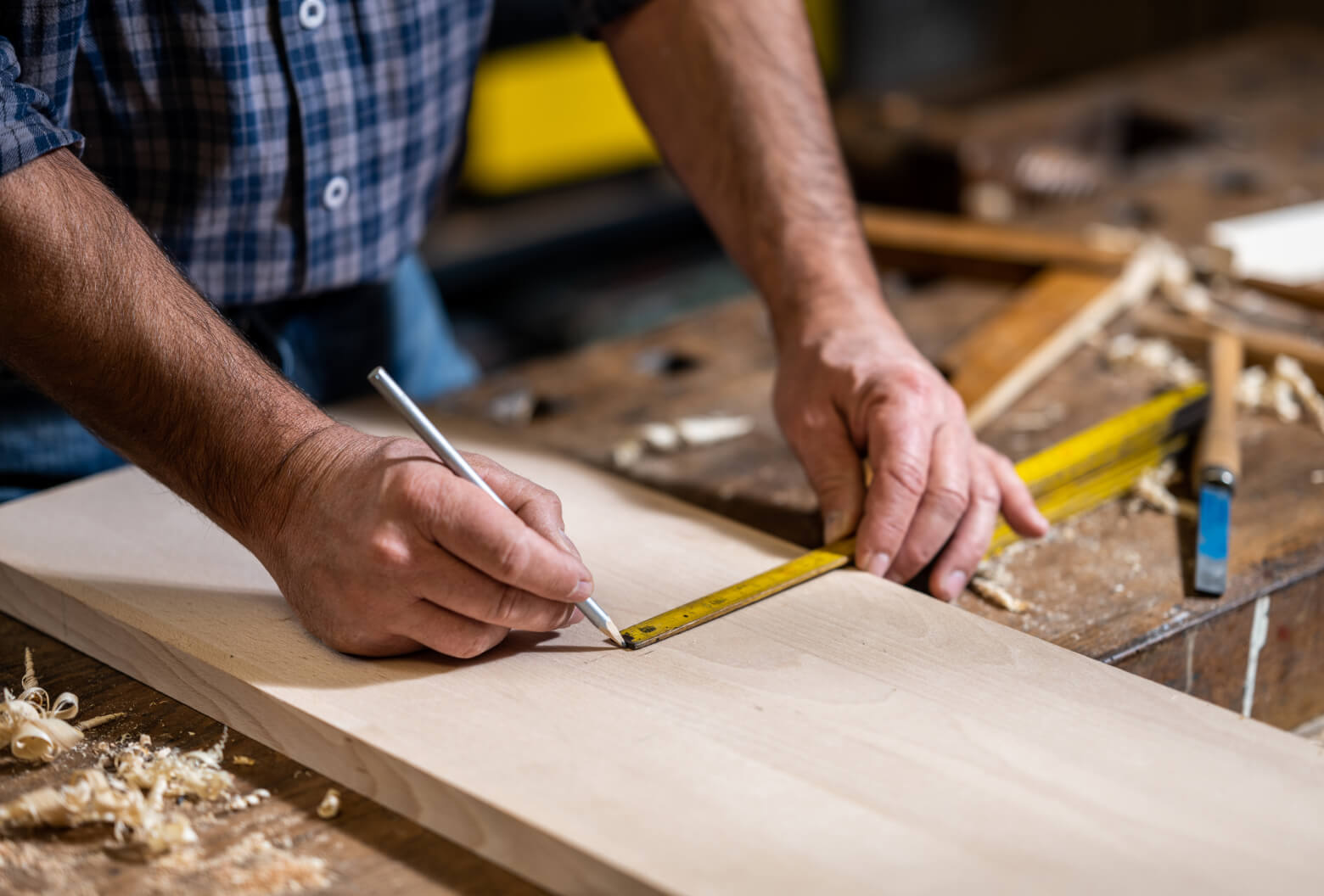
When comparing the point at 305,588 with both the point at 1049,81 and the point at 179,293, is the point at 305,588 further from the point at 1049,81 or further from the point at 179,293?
the point at 1049,81

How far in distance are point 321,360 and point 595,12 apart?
587 millimetres

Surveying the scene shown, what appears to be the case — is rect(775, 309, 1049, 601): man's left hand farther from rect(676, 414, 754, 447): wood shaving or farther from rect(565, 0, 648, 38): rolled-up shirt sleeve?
rect(565, 0, 648, 38): rolled-up shirt sleeve

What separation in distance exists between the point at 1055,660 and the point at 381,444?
1.92ft

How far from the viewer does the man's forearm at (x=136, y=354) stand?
3.55ft

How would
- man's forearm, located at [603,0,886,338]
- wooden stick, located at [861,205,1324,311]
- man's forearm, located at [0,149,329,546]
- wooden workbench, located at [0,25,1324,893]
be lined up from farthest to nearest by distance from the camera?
wooden stick, located at [861,205,1324,311]
man's forearm, located at [603,0,886,338]
man's forearm, located at [0,149,329,546]
wooden workbench, located at [0,25,1324,893]

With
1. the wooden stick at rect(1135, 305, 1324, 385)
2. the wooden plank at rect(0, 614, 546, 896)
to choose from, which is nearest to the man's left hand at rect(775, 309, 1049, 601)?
the wooden plank at rect(0, 614, 546, 896)

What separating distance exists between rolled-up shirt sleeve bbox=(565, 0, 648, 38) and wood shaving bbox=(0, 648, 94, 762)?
104 cm

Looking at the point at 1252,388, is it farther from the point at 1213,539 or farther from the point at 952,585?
the point at 952,585

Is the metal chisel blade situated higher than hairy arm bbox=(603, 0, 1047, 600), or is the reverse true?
hairy arm bbox=(603, 0, 1047, 600)

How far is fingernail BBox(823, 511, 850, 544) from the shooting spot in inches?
51.3

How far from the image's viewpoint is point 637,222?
13.9ft

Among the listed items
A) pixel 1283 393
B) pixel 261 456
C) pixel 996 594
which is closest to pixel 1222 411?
pixel 1283 393

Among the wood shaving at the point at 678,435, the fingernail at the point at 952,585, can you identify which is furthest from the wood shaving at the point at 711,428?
the fingernail at the point at 952,585

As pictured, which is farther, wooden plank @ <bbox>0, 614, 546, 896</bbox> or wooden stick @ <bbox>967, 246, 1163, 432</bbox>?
wooden stick @ <bbox>967, 246, 1163, 432</bbox>
